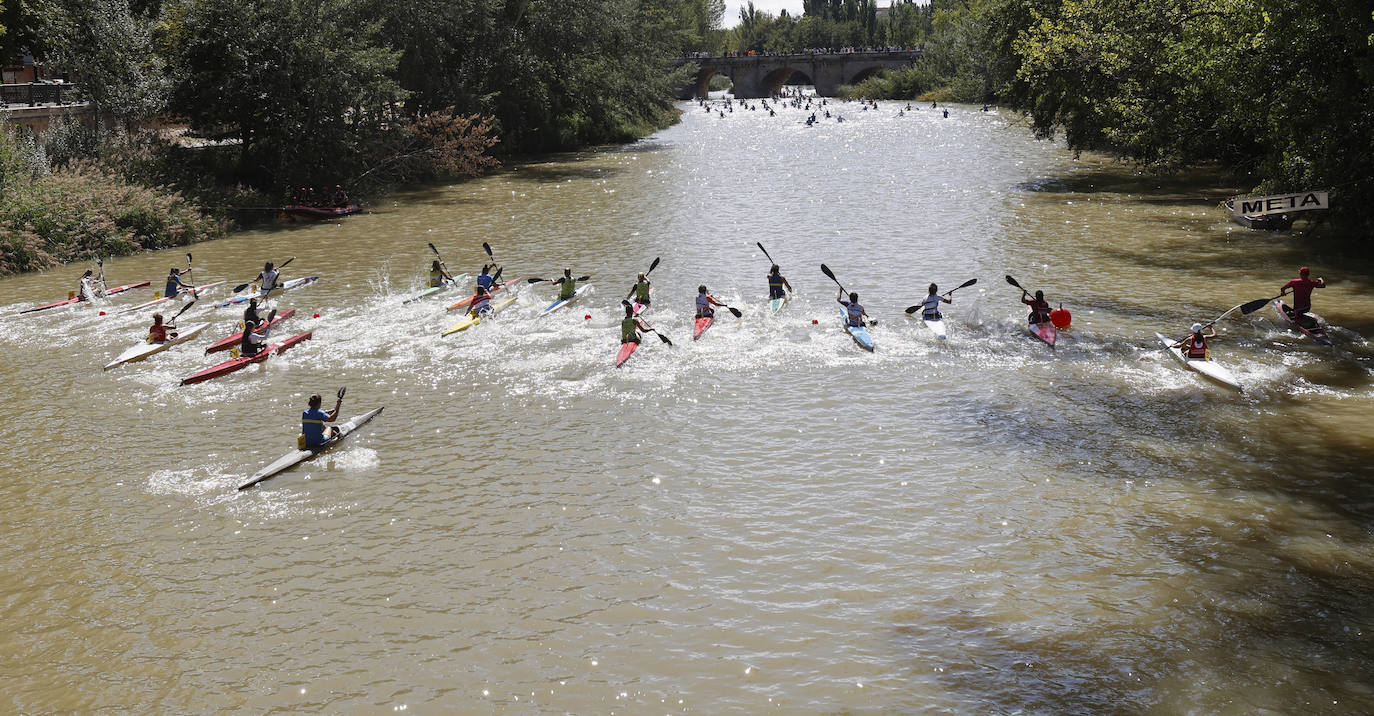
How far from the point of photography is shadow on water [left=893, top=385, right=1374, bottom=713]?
10578 mm

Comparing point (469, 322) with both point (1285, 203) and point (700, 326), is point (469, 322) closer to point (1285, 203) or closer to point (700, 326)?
point (700, 326)

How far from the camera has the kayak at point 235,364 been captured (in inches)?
846

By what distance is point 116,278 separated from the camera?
32500 millimetres

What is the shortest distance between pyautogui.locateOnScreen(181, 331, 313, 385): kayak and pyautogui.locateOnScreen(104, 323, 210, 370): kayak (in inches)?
94.7

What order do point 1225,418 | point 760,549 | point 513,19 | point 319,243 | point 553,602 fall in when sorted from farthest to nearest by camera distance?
point 513,19
point 319,243
point 1225,418
point 760,549
point 553,602

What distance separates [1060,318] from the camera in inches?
910

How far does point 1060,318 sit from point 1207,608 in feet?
39.6

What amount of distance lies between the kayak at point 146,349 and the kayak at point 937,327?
18.2 metres

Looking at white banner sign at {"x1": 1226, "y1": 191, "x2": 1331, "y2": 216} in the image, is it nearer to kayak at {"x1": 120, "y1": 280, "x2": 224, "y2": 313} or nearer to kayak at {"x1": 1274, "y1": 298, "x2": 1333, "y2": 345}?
kayak at {"x1": 1274, "y1": 298, "x2": 1333, "y2": 345}

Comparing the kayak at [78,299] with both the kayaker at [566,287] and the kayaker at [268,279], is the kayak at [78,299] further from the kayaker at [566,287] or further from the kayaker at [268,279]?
the kayaker at [566,287]

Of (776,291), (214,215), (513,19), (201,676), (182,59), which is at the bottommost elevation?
(201,676)

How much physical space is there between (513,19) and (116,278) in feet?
111

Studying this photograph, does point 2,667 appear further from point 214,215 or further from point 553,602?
point 214,215

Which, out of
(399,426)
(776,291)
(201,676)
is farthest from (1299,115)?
(201,676)
